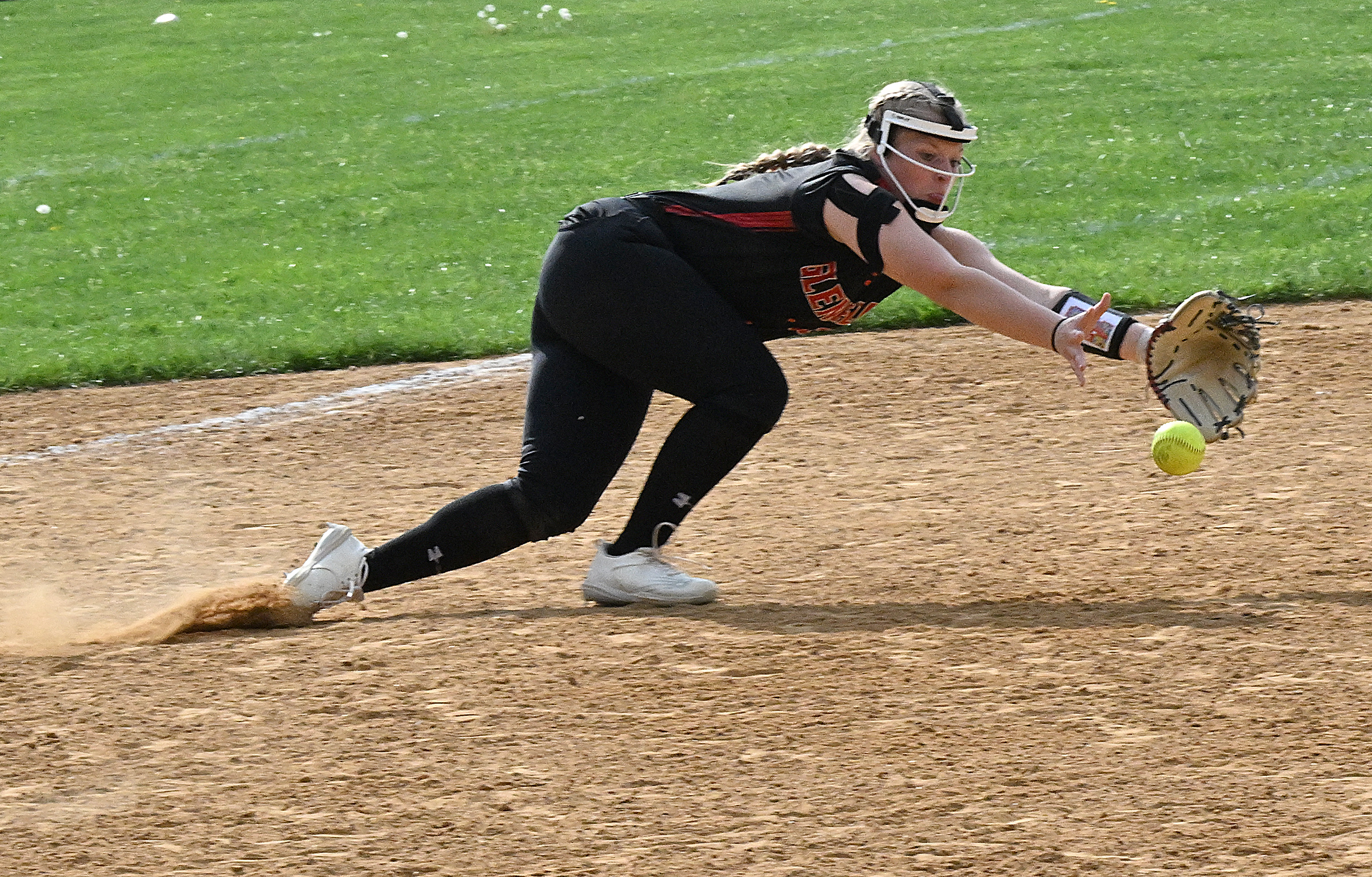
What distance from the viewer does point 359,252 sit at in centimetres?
1088

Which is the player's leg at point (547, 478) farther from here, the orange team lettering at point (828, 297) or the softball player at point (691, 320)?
the orange team lettering at point (828, 297)

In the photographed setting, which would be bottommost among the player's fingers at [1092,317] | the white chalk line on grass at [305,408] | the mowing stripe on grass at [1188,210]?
the white chalk line on grass at [305,408]

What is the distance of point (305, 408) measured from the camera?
719cm

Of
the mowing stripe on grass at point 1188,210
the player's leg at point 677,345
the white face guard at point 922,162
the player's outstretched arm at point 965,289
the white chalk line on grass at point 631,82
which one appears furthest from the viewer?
the white chalk line on grass at point 631,82

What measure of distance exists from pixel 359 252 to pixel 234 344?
262 cm

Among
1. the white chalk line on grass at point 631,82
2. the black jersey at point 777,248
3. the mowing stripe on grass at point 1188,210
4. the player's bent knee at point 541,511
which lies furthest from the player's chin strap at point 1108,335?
the white chalk line on grass at point 631,82

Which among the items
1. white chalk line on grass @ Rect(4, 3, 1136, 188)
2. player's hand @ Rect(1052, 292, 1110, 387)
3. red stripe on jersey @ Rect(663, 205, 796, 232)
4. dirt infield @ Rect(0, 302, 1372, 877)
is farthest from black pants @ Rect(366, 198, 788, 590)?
white chalk line on grass @ Rect(4, 3, 1136, 188)

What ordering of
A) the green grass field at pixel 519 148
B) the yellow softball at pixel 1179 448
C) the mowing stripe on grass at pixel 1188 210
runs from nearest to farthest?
1. the yellow softball at pixel 1179 448
2. the green grass field at pixel 519 148
3. the mowing stripe on grass at pixel 1188 210

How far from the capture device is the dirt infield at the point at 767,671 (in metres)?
3.12

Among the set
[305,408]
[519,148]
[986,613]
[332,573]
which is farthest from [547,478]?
[519,148]

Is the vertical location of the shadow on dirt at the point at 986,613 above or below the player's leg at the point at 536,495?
below

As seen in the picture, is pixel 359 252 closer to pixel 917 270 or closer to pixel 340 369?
pixel 340 369

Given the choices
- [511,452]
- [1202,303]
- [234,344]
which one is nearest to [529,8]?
[234,344]

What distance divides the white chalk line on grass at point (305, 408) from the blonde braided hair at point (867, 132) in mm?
2344
